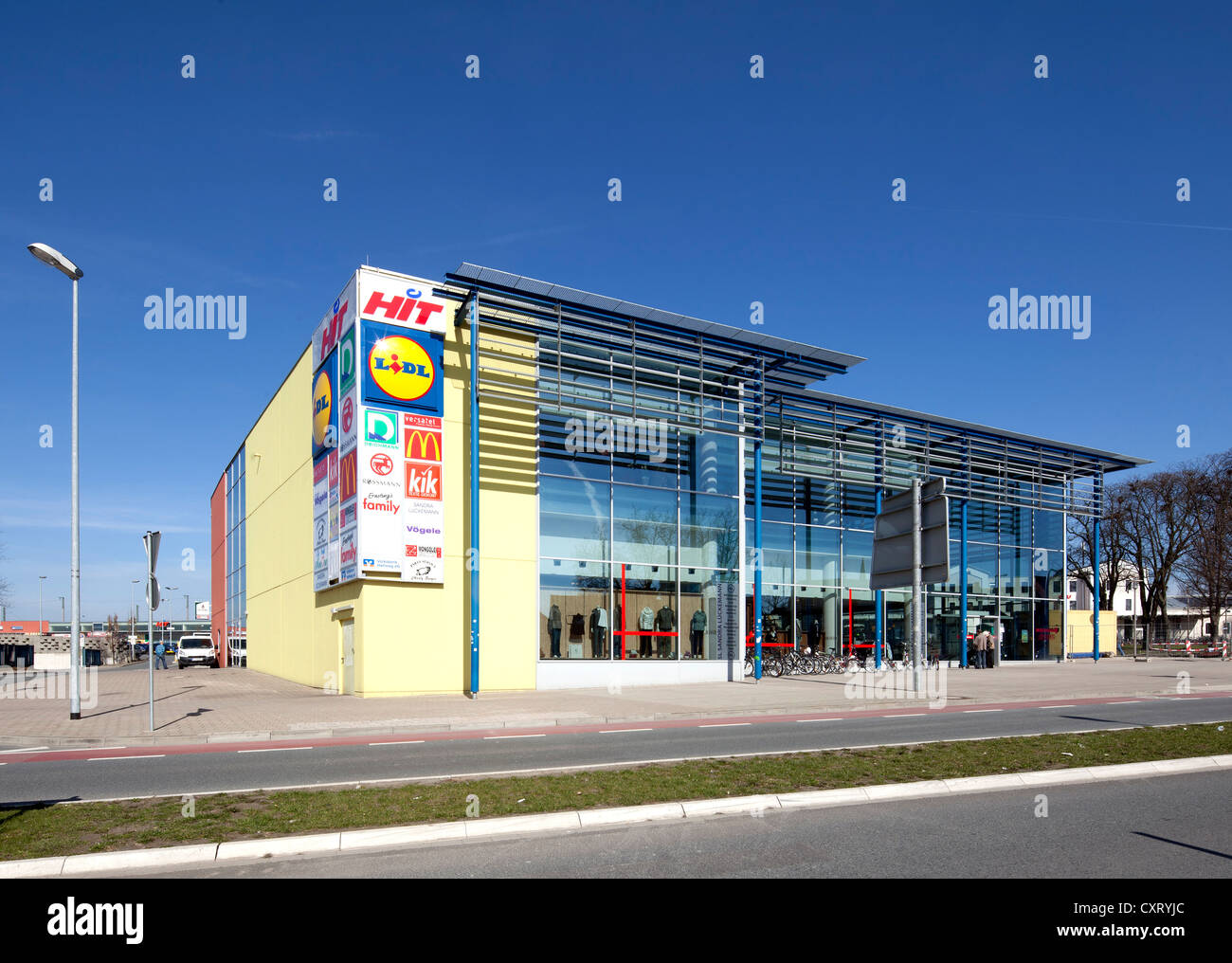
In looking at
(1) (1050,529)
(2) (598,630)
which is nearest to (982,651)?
(1) (1050,529)

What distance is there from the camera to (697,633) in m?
26.6

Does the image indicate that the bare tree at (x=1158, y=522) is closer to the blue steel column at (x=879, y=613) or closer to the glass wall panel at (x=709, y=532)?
the blue steel column at (x=879, y=613)

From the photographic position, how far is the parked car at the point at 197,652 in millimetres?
52719

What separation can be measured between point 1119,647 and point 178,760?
52.6 meters

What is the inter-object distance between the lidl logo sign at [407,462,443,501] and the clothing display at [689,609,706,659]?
873 cm

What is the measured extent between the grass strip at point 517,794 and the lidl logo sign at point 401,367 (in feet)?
45.5

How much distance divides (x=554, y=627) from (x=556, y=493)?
3544mm

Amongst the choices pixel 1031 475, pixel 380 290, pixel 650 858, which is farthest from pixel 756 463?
pixel 650 858

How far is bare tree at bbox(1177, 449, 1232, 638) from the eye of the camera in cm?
5203

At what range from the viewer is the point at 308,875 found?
609 cm

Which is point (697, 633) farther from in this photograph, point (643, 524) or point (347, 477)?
point (347, 477)

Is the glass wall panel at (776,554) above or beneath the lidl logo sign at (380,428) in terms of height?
beneath

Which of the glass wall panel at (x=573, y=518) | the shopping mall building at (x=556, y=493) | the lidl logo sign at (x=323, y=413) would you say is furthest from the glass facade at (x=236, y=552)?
the glass wall panel at (x=573, y=518)
